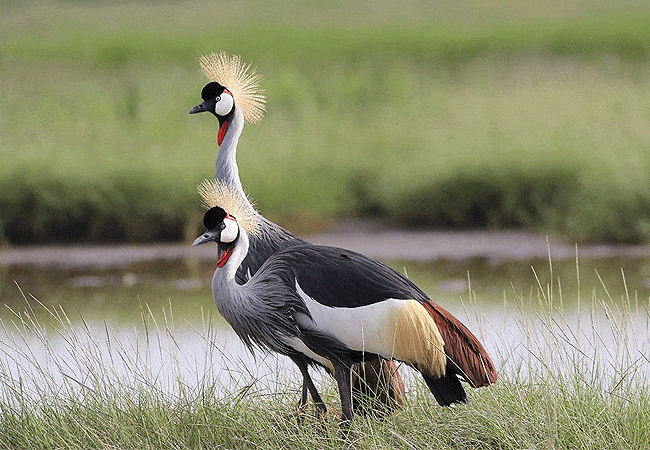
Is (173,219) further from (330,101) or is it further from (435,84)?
(435,84)

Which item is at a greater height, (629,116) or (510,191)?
(629,116)

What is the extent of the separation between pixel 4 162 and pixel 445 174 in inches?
146

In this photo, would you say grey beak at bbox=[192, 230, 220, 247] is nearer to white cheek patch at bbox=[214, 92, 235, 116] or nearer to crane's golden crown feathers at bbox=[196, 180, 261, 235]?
crane's golden crown feathers at bbox=[196, 180, 261, 235]

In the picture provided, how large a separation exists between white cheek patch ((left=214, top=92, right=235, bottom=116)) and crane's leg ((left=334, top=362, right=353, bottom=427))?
1077 millimetres

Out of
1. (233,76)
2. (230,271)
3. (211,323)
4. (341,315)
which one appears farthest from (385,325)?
(233,76)

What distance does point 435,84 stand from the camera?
11984 millimetres

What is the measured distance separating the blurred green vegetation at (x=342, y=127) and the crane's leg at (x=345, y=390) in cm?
475

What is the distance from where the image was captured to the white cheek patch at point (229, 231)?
294 cm

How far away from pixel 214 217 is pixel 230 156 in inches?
24.4

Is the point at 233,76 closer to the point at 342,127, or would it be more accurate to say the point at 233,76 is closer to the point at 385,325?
the point at 385,325

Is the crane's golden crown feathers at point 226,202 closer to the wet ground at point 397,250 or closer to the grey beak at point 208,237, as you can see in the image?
the grey beak at point 208,237

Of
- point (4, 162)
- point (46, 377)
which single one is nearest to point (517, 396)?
point (46, 377)

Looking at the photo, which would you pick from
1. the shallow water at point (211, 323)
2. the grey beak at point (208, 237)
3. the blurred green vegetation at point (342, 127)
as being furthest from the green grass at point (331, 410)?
the blurred green vegetation at point (342, 127)

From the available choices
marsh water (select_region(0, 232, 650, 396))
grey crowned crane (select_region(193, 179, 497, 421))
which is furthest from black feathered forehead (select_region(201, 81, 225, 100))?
marsh water (select_region(0, 232, 650, 396))
